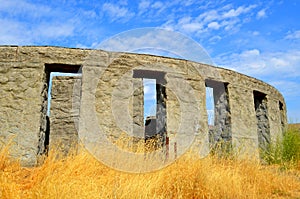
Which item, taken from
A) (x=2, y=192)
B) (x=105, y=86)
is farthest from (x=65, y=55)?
(x=2, y=192)

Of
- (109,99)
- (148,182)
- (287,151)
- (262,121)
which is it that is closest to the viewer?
(148,182)

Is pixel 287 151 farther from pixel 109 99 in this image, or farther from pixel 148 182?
pixel 148 182

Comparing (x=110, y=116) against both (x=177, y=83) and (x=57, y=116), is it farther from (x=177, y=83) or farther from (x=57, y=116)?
(x=57, y=116)

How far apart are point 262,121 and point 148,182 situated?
6.76 m

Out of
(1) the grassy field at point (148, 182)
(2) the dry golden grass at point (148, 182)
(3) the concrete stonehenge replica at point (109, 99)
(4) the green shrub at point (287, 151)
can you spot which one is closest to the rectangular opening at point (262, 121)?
(3) the concrete stonehenge replica at point (109, 99)

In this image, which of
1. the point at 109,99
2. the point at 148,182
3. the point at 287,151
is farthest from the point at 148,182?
the point at 287,151

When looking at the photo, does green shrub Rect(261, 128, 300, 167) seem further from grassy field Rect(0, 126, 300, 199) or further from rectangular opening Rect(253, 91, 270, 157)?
grassy field Rect(0, 126, 300, 199)

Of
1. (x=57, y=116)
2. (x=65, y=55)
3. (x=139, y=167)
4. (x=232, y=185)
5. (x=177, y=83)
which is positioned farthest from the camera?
(x=57, y=116)

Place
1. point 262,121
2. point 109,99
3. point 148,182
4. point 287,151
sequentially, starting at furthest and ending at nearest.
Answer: point 262,121 < point 287,151 < point 109,99 < point 148,182

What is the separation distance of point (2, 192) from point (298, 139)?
724 cm

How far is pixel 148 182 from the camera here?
3.81 m

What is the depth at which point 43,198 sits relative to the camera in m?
3.04

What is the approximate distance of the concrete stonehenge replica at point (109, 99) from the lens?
623 centimetres

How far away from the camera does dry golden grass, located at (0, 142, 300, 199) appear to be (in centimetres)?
330
